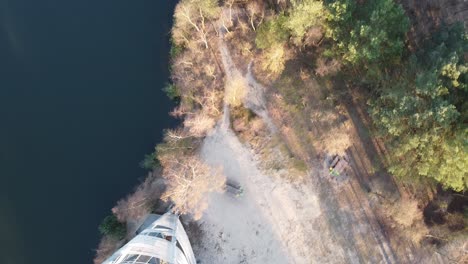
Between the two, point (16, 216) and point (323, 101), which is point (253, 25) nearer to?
point (323, 101)

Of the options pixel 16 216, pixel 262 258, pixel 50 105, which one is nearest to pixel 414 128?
pixel 262 258

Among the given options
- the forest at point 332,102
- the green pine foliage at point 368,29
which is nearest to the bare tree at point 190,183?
the forest at point 332,102

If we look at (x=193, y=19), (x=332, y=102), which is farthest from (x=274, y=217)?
(x=193, y=19)

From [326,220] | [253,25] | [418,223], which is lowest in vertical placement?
[418,223]

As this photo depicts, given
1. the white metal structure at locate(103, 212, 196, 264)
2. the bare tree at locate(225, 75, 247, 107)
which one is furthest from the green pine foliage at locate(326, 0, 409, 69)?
the white metal structure at locate(103, 212, 196, 264)

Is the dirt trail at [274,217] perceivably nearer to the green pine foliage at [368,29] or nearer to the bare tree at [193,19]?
the bare tree at [193,19]

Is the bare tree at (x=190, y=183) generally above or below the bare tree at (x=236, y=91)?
below

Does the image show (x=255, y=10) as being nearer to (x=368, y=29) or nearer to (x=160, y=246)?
(x=368, y=29)
